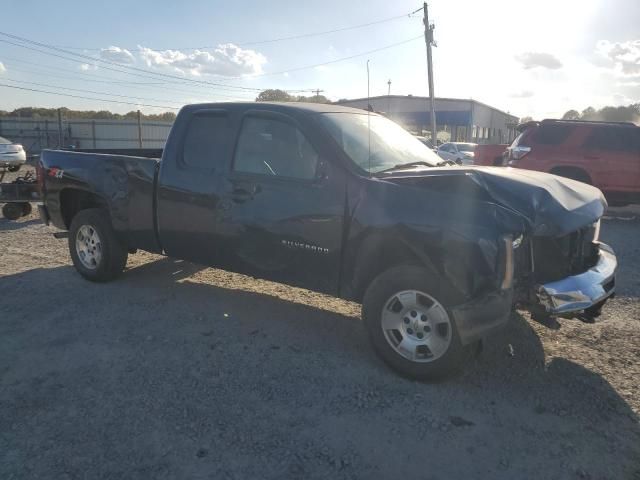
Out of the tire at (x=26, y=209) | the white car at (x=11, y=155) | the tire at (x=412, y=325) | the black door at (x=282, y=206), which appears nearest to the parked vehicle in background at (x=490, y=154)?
the black door at (x=282, y=206)

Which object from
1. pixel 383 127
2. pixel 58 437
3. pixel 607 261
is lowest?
pixel 58 437

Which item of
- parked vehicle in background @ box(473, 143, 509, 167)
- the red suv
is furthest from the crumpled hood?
parked vehicle in background @ box(473, 143, 509, 167)

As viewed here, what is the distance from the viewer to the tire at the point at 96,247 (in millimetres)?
5453

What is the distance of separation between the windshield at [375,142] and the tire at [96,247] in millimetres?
2774

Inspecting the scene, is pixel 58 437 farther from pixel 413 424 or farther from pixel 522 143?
pixel 522 143

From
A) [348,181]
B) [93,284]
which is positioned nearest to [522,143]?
[348,181]

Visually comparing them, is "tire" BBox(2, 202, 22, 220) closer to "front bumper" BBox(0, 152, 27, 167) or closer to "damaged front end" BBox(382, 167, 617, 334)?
"damaged front end" BBox(382, 167, 617, 334)

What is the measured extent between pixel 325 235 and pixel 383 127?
1.48m

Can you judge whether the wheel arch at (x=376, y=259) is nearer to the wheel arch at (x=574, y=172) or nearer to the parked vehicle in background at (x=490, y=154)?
the wheel arch at (x=574, y=172)

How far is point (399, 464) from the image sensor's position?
2717 millimetres

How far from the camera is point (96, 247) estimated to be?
557cm

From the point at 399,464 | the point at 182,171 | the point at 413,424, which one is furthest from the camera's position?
the point at 182,171

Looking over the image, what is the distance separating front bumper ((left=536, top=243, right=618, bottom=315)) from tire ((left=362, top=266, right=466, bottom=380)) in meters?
0.63

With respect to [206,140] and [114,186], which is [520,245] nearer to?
[206,140]
